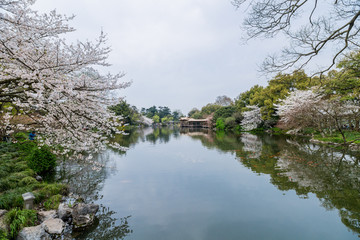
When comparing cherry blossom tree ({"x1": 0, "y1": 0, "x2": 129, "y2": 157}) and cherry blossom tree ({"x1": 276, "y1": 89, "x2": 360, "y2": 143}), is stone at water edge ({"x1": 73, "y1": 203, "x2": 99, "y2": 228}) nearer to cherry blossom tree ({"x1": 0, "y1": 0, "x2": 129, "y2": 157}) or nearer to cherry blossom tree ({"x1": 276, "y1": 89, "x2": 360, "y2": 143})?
cherry blossom tree ({"x1": 0, "y1": 0, "x2": 129, "y2": 157})

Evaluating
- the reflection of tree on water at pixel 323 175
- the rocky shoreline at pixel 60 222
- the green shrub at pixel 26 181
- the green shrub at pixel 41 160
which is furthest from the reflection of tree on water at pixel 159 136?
the rocky shoreline at pixel 60 222

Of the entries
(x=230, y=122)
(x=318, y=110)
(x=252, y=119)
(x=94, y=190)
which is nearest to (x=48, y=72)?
(x=94, y=190)

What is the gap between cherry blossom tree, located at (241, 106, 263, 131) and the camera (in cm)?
2750

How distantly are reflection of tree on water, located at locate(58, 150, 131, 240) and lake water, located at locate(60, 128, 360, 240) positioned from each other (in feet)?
0.07

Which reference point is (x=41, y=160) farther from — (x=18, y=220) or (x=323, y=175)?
(x=323, y=175)

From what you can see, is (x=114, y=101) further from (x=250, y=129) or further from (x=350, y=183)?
(x=250, y=129)

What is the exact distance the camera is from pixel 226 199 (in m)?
5.54

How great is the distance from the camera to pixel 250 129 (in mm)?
29484

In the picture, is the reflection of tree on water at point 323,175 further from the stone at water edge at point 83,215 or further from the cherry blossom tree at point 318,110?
the stone at water edge at point 83,215

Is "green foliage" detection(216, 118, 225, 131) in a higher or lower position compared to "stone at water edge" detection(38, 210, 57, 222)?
higher

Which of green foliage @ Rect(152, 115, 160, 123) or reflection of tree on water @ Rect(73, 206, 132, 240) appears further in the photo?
green foliage @ Rect(152, 115, 160, 123)

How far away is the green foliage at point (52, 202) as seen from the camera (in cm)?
430

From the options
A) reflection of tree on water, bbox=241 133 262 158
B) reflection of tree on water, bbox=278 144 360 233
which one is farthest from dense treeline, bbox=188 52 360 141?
reflection of tree on water, bbox=241 133 262 158

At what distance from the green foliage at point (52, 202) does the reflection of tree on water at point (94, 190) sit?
83cm
